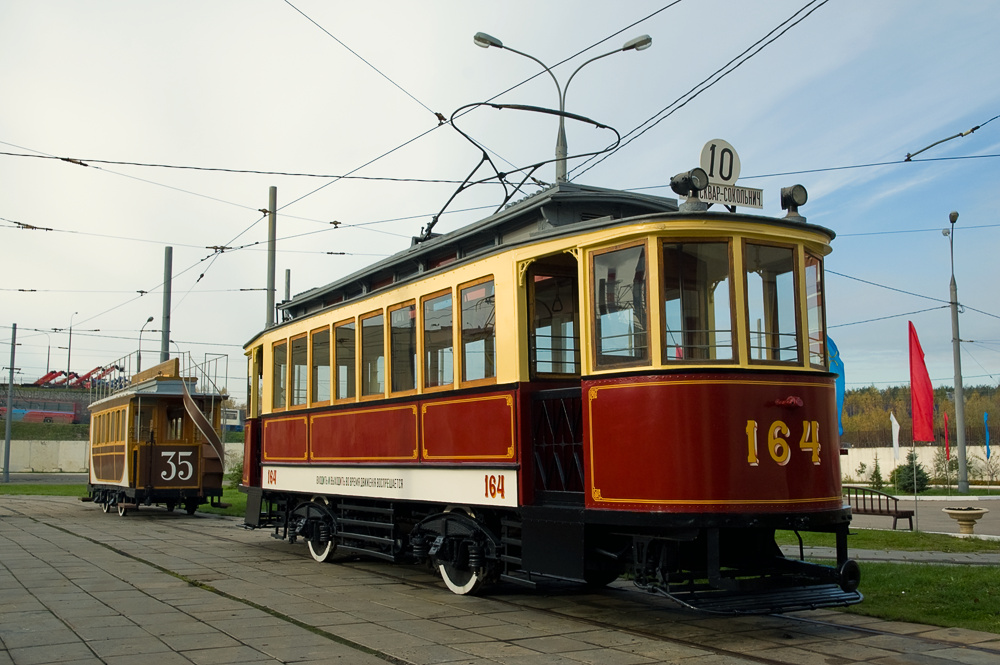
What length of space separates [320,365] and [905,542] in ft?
29.3

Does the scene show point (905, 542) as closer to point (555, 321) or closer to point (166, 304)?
point (555, 321)

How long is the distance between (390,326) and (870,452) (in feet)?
119

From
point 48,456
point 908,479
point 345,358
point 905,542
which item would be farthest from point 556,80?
point 48,456

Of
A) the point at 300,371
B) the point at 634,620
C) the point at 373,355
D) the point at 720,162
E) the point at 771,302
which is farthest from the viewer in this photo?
the point at 300,371

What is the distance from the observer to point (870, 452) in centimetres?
4216

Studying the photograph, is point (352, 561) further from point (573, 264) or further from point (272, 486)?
point (573, 264)

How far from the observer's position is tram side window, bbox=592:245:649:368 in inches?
296

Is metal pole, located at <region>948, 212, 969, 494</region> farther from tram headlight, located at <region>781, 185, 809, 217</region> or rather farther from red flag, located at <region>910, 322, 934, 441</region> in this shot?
tram headlight, located at <region>781, 185, 809, 217</region>

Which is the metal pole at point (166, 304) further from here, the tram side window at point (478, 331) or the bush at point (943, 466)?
the bush at point (943, 466)

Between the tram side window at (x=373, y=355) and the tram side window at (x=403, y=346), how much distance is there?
26cm

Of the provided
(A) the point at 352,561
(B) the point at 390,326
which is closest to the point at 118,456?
(A) the point at 352,561

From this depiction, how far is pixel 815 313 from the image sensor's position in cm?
781

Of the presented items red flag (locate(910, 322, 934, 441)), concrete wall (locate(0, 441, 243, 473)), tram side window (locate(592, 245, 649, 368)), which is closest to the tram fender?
tram side window (locate(592, 245, 649, 368))

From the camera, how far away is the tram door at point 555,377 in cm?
816
